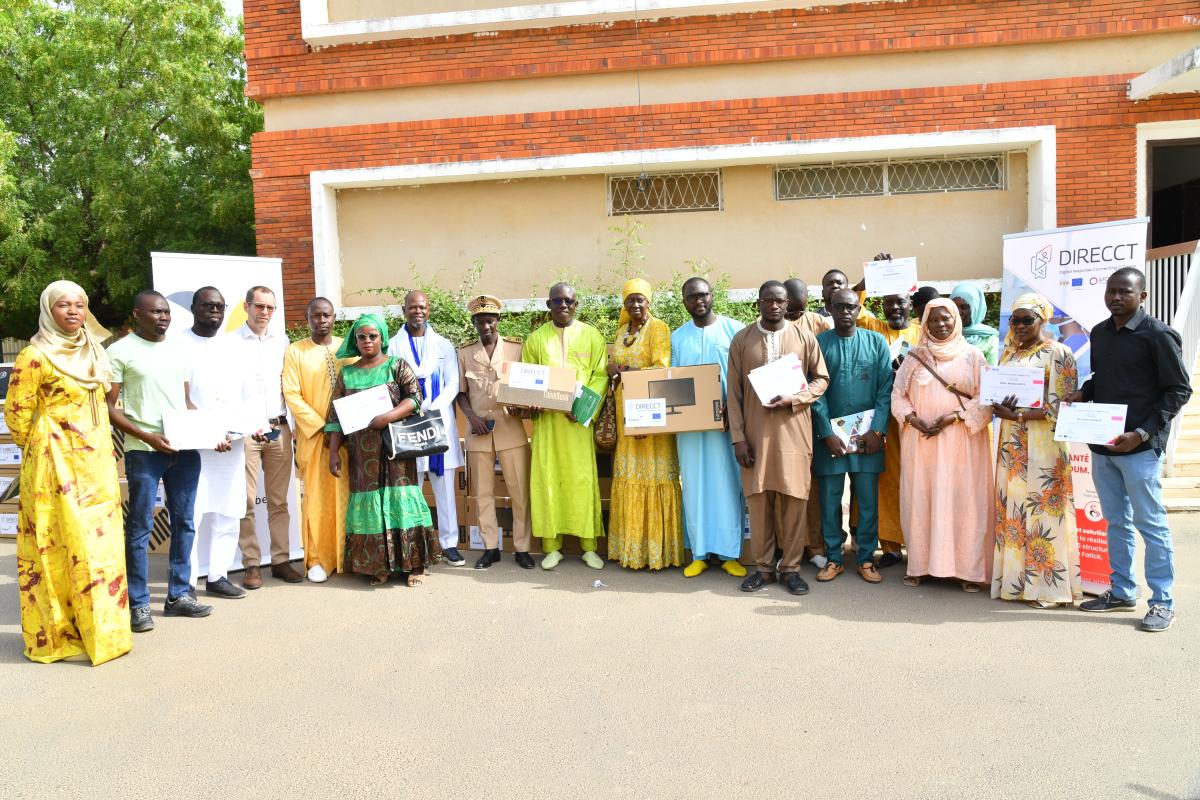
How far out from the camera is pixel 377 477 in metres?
6.16

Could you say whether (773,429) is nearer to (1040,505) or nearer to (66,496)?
(1040,505)

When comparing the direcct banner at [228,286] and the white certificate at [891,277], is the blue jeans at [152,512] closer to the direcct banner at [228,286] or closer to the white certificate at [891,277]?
the direcct banner at [228,286]

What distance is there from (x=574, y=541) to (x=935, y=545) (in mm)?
2772

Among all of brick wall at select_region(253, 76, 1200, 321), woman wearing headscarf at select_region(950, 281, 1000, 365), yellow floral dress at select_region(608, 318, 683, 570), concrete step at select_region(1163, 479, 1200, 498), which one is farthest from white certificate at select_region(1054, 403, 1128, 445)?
brick wall at select_region(253, 76, 1200, 321)

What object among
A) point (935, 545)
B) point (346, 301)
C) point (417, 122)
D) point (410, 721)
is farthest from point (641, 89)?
point (410, 721)

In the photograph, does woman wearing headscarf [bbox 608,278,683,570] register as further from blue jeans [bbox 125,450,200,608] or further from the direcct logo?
the direcct logo

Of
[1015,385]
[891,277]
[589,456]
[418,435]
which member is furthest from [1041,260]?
[418,435]

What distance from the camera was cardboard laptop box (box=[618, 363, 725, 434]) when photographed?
20.0ft

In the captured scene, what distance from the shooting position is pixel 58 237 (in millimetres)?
17359

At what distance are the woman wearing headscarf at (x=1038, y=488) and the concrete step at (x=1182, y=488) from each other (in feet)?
11.0

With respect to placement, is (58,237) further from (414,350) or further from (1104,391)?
(1104,391)

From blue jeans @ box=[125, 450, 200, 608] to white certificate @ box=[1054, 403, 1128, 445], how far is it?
5400mm

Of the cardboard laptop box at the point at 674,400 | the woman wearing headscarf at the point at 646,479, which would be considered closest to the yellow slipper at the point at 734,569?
the woman wearing headscarf at the point at 646,479

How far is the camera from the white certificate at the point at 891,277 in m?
7.11
